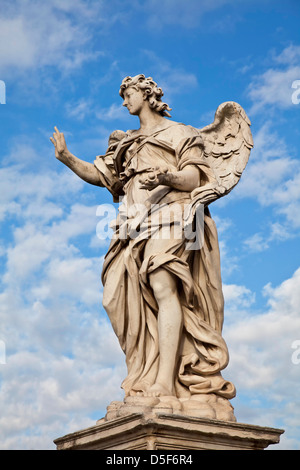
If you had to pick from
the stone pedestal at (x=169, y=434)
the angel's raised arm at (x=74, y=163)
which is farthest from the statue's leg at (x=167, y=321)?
the angel's raised arm at (x=74, y=163)

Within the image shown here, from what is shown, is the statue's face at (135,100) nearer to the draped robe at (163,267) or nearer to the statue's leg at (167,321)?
the draped robe at (163,267)

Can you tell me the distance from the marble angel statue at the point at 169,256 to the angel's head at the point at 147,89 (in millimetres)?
11

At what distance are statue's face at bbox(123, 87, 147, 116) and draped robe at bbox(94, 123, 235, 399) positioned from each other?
283mm

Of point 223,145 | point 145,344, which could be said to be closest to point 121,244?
point 145,344

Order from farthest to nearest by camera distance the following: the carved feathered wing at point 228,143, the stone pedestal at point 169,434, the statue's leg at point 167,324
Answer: the carved feathered wing at point 228,143, the statue's leg at point 167,324, the stone pedestal at point 169,434

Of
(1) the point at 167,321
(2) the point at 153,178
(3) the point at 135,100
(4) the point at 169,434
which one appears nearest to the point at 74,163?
(3) the point at 135,100

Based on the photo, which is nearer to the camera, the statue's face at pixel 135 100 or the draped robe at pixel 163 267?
the draped robe at pixel 163 267

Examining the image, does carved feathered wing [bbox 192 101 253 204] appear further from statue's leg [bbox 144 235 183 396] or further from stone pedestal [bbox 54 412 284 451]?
stone pedestal [bbox 54 412 284 451]

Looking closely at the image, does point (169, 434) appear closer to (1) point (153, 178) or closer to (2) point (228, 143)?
(1) point (153, 178)

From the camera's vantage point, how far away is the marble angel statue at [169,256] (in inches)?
303

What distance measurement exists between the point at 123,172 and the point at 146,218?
30.8 inches

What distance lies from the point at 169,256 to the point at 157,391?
4.47ft

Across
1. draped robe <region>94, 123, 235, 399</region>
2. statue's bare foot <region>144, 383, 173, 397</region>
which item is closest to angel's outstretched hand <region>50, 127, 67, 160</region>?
draped robe <region>94, 123, 235, 399</region>

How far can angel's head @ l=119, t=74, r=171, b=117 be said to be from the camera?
8703 mm
